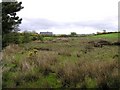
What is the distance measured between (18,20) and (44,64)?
19309 millimetres

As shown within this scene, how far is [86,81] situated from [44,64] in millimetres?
3390

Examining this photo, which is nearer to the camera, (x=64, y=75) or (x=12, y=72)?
(x=64, y=75)

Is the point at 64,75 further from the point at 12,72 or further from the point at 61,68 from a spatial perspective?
the point at 12,72

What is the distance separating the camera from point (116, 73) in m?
9.82

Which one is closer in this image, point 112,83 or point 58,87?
point 112,83

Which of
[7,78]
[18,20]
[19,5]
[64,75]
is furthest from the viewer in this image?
[18,20]

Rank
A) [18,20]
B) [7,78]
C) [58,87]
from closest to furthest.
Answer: [58,87] < [7,78] < [18,20]

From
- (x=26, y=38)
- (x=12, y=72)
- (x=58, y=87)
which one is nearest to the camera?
(x=58, y=87)

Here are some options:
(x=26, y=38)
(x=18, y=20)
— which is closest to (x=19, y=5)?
(x=18, y=20)

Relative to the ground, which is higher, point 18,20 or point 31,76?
point 18,20

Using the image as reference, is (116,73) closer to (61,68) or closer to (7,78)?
(61,68)

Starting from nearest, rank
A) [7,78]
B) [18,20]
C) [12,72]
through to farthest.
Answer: [7,78]
[12,72]
[18,20]

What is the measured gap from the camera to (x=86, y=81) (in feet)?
31.7

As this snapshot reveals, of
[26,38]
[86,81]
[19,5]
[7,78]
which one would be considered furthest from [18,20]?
[86,81]
